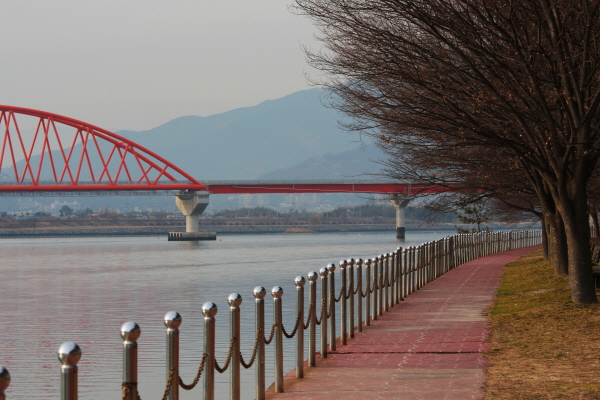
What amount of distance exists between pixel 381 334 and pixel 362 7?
518 centimetres

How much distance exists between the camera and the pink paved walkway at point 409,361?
28.5 feet

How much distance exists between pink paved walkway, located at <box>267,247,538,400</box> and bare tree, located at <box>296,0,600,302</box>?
3.04 m

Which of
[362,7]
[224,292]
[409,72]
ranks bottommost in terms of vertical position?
[224,292]

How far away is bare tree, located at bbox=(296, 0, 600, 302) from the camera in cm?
1347

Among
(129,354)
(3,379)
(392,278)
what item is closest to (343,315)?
(392,278)

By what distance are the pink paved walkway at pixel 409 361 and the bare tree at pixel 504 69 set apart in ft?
9.99

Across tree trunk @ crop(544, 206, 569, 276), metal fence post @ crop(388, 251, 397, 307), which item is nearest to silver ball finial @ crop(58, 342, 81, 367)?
metal fence post @ crop(388, 251, 397, 307)

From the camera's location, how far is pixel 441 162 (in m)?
22.5

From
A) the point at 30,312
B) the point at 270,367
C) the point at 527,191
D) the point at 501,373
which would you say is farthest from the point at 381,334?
the point at 30,312

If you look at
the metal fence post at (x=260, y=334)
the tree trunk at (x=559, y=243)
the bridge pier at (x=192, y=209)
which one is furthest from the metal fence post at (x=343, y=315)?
the bridge pier at (x=192, y=209)

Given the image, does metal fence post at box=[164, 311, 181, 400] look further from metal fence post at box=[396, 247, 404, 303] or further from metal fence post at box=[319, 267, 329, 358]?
metal fence post at box=[396, 247, 404, 303]

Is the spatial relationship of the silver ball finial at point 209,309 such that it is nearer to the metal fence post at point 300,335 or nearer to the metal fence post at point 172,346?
the metal fence post at point 172,346

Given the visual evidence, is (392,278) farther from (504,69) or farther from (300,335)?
(300,335)

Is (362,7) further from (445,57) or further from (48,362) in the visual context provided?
(48,362)
